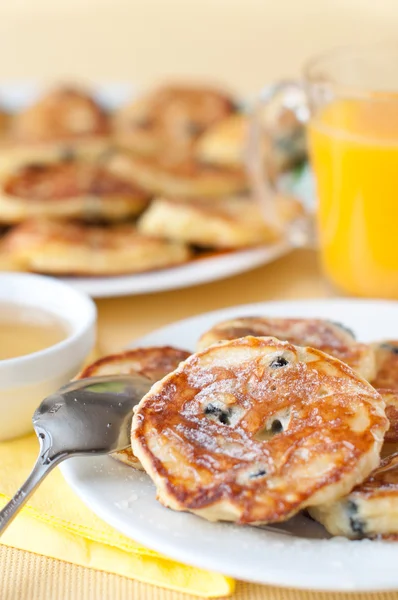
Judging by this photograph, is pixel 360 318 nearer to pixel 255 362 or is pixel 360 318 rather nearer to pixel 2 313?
pixel 255 362

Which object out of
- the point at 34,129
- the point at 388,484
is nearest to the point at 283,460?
the point at 388,484

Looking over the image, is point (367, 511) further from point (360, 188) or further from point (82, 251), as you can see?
point (82, 251)

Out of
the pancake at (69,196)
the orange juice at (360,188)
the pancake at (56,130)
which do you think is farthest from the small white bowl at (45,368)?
the pancake at (56,130)

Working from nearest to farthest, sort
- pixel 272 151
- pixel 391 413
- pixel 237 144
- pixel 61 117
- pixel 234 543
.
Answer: pixel 234 543 < pixel 391 413 < pixel 272 151 < pixel 237 144 < pixel 61 117

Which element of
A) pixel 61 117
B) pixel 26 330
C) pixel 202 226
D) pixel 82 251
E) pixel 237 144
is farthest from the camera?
pixel 61 117

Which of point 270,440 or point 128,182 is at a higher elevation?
point 270,440

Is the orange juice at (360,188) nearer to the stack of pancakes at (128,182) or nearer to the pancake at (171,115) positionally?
the stack of pancakes at (128,182)

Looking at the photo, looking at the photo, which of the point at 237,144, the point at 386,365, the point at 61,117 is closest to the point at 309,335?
the point at 386,365
